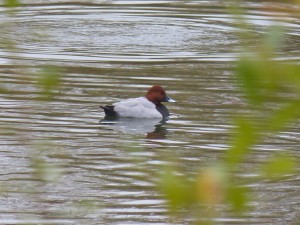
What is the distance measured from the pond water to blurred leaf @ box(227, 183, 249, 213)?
277mm

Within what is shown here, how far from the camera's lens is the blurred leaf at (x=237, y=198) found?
166cm

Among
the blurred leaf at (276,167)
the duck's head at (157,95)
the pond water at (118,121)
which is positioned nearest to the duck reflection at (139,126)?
the pond water at (118,121)

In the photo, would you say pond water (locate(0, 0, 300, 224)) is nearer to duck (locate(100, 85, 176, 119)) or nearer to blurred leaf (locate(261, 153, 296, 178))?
duck (locate(100, 85, 176, 119))

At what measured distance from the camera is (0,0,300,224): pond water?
17.1 ft

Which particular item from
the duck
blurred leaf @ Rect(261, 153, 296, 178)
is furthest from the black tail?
blurred leaf @ Rect(261, 153, 296, 178)

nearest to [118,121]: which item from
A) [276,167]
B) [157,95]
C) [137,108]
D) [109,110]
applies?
[109,110]

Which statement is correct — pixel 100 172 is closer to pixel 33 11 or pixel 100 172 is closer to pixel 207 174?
pixel 207 174

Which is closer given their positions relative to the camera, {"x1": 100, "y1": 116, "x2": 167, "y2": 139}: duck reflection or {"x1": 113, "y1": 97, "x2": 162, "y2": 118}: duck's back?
{"x1": 100, "y1": 116, "x2": 167, "y2": 139}: duck reflection

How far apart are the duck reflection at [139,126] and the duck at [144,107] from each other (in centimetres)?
7

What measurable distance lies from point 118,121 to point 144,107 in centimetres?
44

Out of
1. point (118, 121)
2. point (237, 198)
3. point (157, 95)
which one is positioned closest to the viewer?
point (237, 198)

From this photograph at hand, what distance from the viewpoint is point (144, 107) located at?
37.2 ft

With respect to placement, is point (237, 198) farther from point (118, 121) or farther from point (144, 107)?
point (144, 107)

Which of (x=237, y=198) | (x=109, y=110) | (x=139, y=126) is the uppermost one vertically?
(x=237, y=198)
